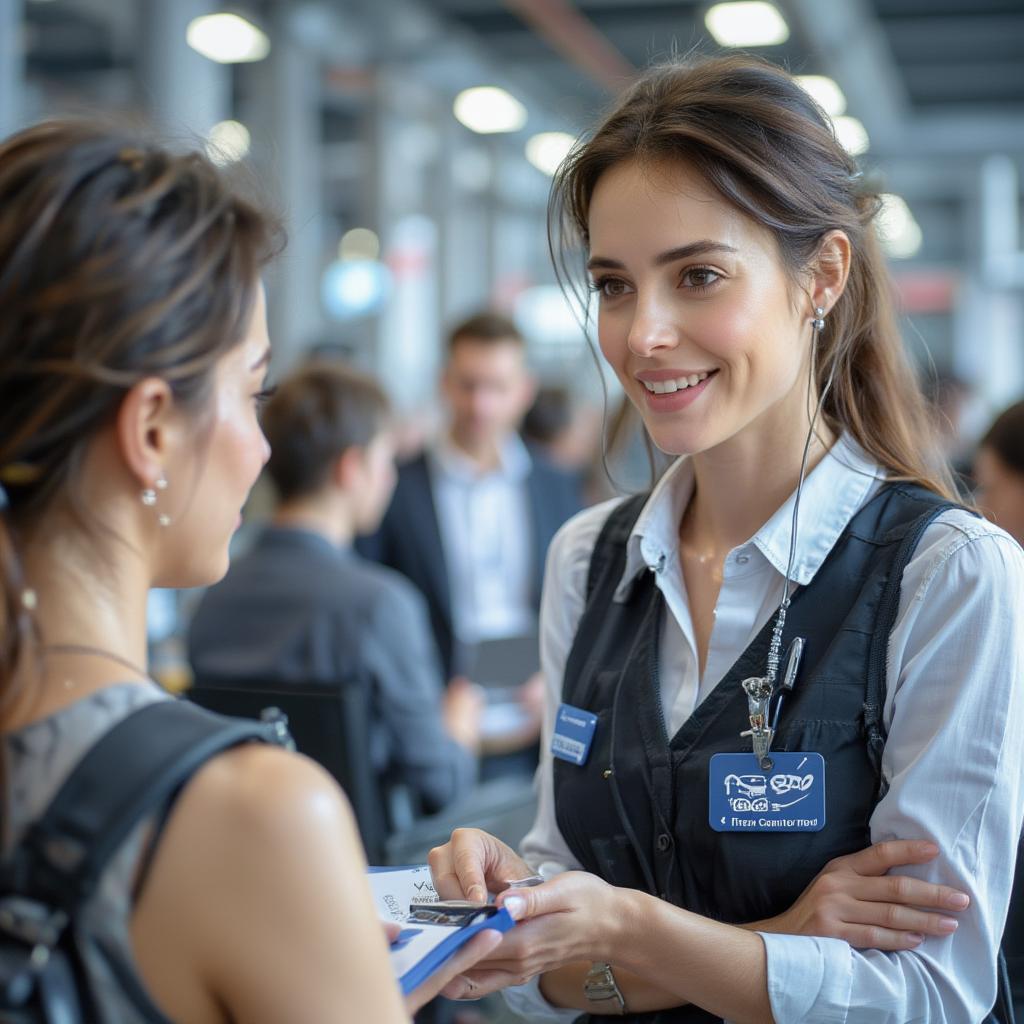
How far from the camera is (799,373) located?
5.59ft

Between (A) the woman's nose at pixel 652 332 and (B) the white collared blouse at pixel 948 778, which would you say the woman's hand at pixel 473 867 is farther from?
(A) the woman's nose at pixel 652 332

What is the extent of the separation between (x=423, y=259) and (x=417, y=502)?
351 inches

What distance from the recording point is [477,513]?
164 inches

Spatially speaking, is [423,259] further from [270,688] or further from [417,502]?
[270,688]

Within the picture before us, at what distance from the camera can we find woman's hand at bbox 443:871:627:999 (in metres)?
1.38

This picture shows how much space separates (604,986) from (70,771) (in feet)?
2.78

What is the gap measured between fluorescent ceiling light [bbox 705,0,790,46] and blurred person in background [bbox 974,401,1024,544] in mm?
6108

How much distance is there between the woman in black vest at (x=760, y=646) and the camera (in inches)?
56.9

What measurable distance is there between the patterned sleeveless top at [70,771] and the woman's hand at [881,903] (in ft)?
2.63

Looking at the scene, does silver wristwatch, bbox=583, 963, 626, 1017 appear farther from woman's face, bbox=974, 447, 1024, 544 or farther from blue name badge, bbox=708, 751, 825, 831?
woman's face, bbox=974, 447, 1024, 544

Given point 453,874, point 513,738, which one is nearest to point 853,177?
point 453,874

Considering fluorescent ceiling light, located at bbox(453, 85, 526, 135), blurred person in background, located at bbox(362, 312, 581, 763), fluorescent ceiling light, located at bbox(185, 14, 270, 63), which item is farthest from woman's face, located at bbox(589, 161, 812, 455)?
fluorescent ceiling light, located at bbox(453, 85, 526, 135)

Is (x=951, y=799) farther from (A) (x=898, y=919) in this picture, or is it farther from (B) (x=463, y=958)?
(B) (x=463, y=958)

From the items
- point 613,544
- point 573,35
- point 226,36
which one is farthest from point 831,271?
point 573,35
